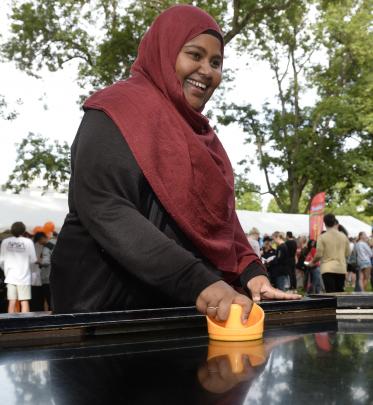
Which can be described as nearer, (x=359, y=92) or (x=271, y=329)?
(x=271, y=329)

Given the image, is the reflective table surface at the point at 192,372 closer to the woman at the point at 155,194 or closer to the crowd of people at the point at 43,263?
the woman at the point at 155,194

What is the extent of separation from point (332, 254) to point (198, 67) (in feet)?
28.6

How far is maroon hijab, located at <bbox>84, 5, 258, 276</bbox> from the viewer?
1.72 m

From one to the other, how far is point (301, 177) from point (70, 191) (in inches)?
984

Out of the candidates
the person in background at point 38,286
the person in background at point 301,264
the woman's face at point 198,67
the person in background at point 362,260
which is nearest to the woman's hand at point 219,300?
the woman's face at point 198,67

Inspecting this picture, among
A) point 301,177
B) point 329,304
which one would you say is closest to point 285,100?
point 301,177

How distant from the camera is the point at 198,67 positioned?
6.38 feet

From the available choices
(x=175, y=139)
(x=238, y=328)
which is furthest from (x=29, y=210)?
(x=238, y=328)

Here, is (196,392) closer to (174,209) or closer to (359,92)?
(174,209)

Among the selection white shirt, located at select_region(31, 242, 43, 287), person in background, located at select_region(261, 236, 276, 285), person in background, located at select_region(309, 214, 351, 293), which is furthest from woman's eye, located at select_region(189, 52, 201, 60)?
person in background, located at select_region(261, 236, 276, 285)

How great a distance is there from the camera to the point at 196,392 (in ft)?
3.39

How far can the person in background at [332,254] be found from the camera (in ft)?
33.4

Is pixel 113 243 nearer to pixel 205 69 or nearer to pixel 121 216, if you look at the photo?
pixel 121 216

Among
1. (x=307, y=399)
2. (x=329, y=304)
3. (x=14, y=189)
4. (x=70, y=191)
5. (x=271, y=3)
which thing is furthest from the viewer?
(x=14, y=189)
